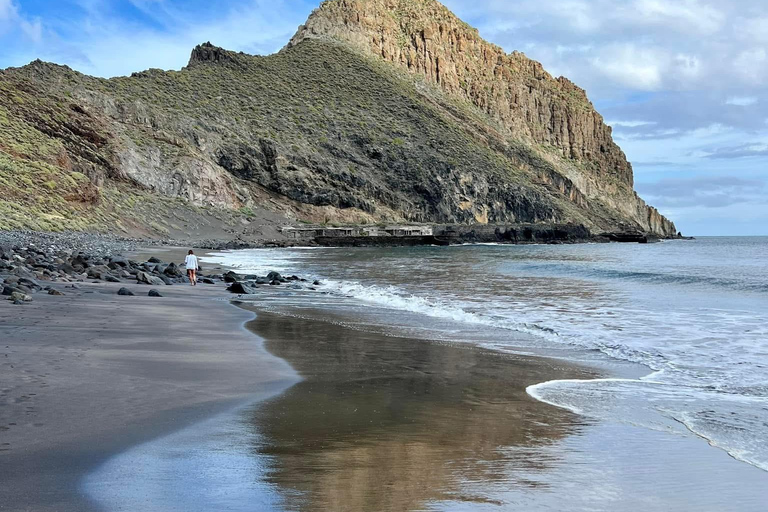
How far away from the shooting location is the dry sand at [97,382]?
4.04m

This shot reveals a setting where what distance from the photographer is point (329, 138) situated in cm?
9819

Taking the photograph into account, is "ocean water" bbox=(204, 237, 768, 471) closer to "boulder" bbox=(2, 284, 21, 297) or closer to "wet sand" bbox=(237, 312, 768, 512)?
"wet sand" bbox=(237, 312, 768, 512)

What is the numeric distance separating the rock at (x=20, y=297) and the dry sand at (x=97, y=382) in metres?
0.25

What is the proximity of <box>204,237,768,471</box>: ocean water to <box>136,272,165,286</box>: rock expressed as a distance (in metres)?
2.78

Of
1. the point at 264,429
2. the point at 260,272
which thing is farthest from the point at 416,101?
the point at 264,429

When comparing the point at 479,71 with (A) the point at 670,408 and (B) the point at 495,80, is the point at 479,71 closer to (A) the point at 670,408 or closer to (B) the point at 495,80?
(B) the point at 495,80

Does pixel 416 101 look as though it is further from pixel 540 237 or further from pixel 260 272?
pixel 260 272

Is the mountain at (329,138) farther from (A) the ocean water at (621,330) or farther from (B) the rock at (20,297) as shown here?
(B) the rock at (20,297)

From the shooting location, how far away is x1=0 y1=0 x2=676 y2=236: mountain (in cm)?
5869

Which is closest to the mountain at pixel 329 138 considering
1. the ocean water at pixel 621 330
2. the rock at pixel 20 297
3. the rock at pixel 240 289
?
the rock at pixel 240 289

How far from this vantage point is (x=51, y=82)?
76.4 m

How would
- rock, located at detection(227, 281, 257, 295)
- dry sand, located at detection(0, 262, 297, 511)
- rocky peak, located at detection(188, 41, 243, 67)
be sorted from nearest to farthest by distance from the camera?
dry sand, located at detection(0, 262, 297, 511), rock, located at detection(227, 281, 257, 295), rocky peak, located at detection(188, 41, 243, 67)

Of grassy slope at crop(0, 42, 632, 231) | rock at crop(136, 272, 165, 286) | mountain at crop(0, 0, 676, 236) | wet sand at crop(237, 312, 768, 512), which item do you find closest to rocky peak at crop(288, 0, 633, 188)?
mountain at crop(0, 0, 676, 236)

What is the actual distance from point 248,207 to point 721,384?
7243cm
